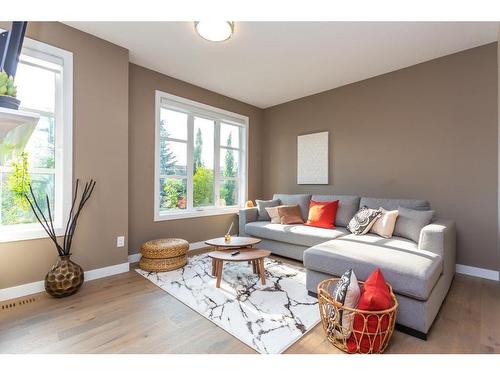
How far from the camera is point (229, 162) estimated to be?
454 centimetres

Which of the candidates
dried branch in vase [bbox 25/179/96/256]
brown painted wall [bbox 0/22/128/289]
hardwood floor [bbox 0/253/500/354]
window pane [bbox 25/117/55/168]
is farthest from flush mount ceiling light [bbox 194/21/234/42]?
hardwood floor [bbox 0/253/500/354]

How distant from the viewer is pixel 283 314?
190 centimetres

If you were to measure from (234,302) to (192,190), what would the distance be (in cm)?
217

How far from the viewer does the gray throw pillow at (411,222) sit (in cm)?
253

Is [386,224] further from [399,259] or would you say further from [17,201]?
[17,201]

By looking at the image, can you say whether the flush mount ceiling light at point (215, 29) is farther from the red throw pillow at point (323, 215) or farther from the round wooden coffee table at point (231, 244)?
the red throw pillow at point (323, 215)

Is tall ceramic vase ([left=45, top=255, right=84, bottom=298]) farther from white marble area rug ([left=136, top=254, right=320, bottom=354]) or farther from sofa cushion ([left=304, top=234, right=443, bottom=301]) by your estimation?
sofa cushion ([left=304, top=234, right=443, bottom=301])

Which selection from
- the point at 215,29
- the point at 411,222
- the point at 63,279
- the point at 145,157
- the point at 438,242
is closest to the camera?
the point at 438,242

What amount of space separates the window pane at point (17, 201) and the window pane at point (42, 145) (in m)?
0.12

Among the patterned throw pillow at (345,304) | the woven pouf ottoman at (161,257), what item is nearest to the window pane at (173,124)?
the woven pouf ottoman at (161,257)

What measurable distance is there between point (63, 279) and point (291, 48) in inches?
131

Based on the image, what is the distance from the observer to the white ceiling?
240 cm

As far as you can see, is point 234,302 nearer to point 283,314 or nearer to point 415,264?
point 283,314

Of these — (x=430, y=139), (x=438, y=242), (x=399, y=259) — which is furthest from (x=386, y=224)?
(x=430, y=139)
